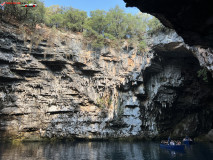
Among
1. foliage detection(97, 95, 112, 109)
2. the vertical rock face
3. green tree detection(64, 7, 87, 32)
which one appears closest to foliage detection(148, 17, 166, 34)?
the vertical rock face

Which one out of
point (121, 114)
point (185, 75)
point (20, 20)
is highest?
point (20, 20)

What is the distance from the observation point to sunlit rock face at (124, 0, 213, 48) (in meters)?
4.17

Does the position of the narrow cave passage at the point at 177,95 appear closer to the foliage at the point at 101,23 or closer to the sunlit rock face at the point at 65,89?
the sunlit rock face at the point at 65,89

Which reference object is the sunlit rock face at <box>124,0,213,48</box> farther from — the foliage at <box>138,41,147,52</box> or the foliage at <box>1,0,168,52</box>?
the foliage at <box>138,41,147,52</box>

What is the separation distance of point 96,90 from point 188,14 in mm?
26512

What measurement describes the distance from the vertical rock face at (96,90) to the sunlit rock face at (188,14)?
21455 mm

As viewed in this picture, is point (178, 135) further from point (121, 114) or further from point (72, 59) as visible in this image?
point (72, 59)

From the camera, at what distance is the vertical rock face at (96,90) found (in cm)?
2612

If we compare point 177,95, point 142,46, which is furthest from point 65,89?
point 177,95

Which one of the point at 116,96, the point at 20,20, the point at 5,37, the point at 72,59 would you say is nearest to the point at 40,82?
the point at 72,59

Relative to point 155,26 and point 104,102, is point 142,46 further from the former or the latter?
point 104,102

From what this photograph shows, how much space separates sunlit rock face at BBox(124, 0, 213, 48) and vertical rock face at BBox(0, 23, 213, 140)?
21455 mm

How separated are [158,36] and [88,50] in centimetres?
1138

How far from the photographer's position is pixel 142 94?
30.8m
